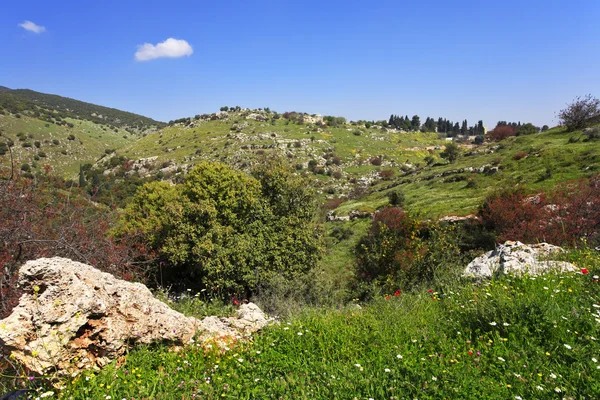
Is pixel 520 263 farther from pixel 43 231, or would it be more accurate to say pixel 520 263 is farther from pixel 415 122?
pixel 415 122

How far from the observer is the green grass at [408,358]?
3432mm

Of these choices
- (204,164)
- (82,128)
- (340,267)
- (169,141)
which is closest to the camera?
(204,164)

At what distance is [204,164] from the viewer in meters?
Result: 20.9

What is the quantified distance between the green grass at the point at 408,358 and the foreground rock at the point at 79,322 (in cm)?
27

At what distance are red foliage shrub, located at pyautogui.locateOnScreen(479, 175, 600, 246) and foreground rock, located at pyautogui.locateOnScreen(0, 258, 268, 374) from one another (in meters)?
10.5

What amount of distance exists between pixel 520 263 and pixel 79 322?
8.50 meters

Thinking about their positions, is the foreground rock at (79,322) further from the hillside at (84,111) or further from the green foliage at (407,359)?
the hillside at (84,111)

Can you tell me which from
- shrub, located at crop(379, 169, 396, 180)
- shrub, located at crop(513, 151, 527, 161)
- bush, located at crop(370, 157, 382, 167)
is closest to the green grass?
shrub, located at crop(513, 151, 527, 161)

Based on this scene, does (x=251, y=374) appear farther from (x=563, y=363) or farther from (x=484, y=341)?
(x=563, y=363)

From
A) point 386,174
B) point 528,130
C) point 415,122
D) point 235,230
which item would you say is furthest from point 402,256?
point 415,122

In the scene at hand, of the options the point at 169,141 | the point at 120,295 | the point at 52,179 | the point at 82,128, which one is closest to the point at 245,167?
the point at 169,141

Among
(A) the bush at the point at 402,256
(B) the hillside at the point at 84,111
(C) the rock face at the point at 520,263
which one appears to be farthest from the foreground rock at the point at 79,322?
(B) the hillside at the point at 84,111

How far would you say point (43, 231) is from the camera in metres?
7.18

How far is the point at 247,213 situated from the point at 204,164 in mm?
4627
